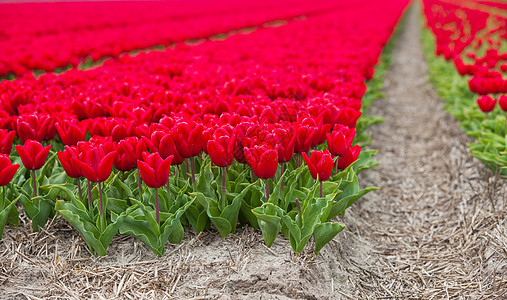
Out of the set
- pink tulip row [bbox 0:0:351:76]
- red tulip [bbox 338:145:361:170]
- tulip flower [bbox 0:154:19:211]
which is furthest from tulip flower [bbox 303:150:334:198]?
pink tulip row [bbox 0:0:351:76]

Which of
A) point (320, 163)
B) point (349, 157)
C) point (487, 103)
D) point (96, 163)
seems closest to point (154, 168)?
point (96, 163)

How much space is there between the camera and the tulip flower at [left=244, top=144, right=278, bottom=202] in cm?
238

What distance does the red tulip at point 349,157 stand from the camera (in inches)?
109

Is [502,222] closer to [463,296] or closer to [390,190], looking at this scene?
[463,296]

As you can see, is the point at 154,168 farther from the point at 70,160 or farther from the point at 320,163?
the point at 320,163

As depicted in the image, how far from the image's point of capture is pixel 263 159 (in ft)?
7.83

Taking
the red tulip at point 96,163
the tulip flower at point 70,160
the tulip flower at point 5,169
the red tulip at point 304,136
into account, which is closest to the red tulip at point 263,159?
the red tulip at point 304,136

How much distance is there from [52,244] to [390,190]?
3244mm

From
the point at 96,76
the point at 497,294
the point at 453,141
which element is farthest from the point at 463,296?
the point at 96,76

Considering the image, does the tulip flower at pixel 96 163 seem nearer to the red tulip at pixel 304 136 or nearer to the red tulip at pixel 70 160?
the red tulip at pixel 70 160

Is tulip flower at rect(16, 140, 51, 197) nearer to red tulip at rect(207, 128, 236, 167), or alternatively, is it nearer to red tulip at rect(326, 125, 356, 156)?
red tulip at rect(207, 128, 236, 167)

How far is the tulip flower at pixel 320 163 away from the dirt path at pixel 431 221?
32.8 inches

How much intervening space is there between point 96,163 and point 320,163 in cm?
122

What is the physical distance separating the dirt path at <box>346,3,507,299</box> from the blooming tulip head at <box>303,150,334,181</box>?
834mm
